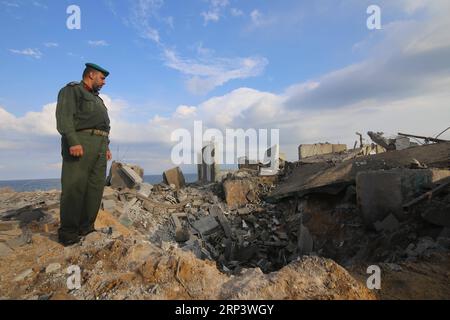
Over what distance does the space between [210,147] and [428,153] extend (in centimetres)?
763

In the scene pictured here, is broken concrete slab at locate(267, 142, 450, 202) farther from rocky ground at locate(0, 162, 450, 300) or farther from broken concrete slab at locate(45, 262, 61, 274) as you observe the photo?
broken concrete slab at locate(45, 262, 61, 274)

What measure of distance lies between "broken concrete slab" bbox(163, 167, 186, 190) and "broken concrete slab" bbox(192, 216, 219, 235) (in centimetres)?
317

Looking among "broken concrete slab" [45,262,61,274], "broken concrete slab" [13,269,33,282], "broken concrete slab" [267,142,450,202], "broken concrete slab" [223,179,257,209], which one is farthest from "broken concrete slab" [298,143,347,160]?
"broken concrete slab" [13,269,33,282]

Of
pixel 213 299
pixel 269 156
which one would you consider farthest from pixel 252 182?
pixel 213 299

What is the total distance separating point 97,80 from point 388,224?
5.05 metres

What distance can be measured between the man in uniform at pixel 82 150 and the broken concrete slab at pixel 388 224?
457 centimetres

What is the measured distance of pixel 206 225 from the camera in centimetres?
883

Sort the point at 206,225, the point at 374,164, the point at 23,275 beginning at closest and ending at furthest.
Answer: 1. the point at 23,275
2. the point at 374,164
3. the point at 206,225

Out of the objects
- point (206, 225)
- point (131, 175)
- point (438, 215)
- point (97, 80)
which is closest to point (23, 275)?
point (97, 80)

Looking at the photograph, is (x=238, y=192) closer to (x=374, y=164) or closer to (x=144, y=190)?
(x=144, y=190)

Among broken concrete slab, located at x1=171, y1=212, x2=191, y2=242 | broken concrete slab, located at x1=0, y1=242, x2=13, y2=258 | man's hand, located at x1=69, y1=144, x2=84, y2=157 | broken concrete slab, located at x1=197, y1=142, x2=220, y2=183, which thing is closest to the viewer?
man's hand, located at x1=69, y1=144, x2=84, y2=157

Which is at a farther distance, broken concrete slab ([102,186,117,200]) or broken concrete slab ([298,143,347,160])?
broken concrete slab ([298,143,347,160])

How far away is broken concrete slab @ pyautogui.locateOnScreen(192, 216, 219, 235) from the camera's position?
28.5 ft

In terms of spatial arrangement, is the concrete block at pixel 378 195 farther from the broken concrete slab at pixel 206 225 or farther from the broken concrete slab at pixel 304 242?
the broken concrete slab at pixel 206 225
